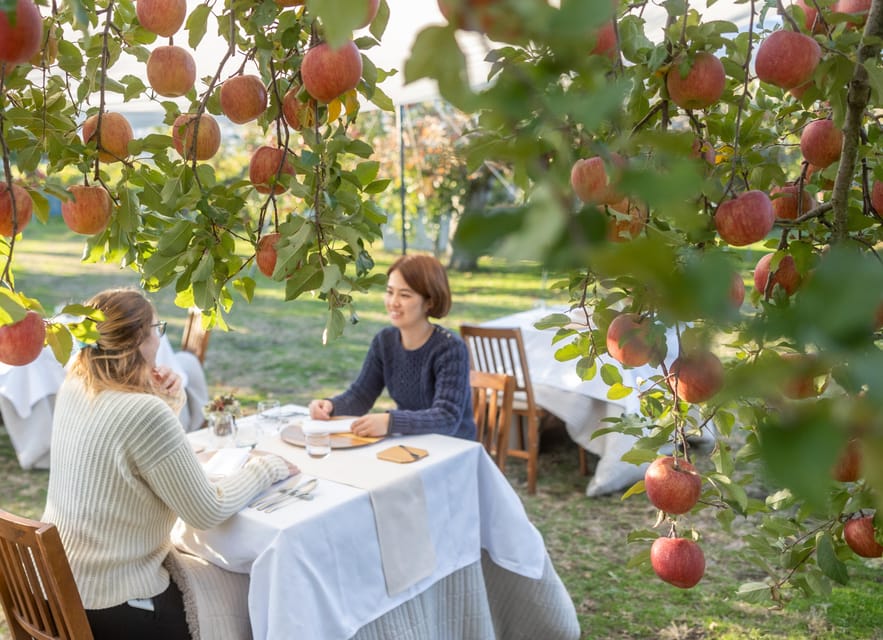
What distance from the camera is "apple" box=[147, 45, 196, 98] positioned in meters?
0.98

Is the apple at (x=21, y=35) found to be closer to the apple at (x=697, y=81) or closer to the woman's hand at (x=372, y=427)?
the apple at (x=697, y=81)

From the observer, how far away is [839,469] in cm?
95

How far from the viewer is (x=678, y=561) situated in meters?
1.18

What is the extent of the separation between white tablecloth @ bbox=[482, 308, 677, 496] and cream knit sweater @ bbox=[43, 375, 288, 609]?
2.17 m

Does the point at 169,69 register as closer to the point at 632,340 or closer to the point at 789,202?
the point at 632,340

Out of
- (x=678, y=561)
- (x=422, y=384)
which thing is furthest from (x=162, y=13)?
(x=422, y=384)

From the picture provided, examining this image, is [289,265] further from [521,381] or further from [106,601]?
[521,381]

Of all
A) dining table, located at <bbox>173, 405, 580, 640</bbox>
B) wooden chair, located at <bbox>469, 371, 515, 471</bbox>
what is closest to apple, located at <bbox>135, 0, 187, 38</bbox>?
dining table, located at <bbox>173, 405, 580, 640</bbox>

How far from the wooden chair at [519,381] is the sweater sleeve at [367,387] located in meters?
0.87

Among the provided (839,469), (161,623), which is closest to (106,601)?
(161,623)

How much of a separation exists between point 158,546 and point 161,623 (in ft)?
0.58

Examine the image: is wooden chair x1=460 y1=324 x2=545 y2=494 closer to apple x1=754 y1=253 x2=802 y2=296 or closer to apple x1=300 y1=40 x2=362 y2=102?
apple x1=754 y1=253 x2=802 y2=296

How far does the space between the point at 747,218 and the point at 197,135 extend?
64cm

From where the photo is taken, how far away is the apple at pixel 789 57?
2.73 feet
